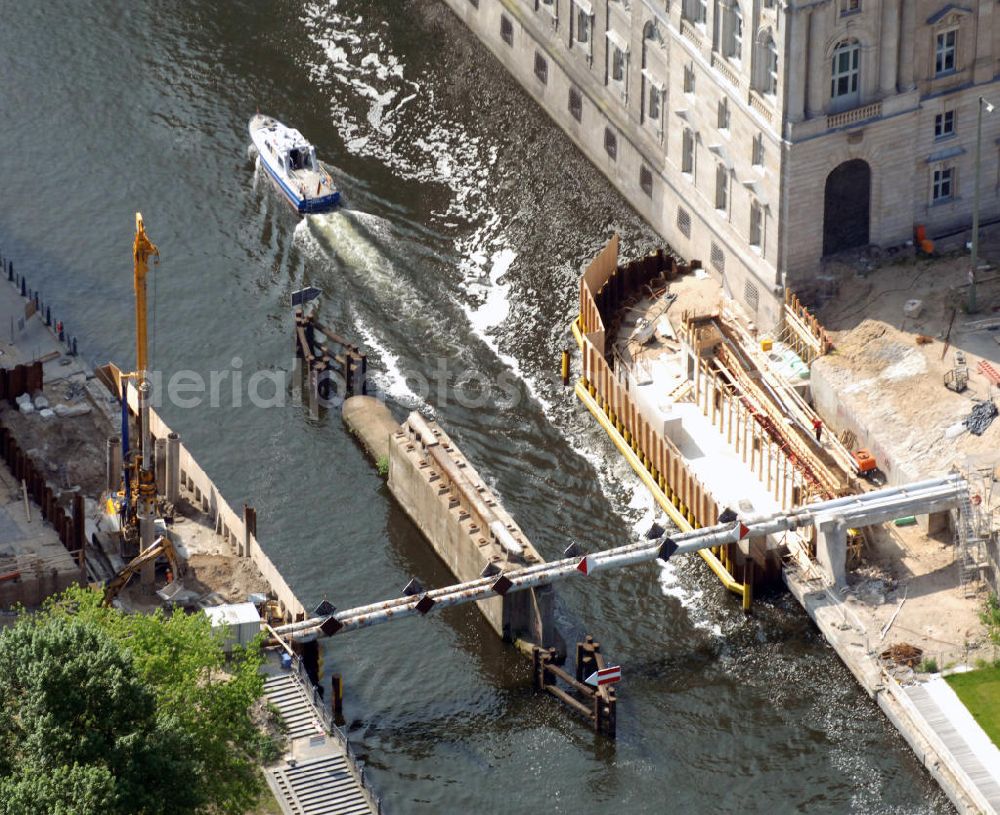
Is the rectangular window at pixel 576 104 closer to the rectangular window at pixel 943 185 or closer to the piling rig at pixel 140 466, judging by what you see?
the rectangular window at pixel 943 185

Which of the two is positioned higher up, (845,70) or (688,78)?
(688,78)

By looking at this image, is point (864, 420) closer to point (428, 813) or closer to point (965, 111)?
point (965, 111)

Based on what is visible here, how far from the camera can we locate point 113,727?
396ft

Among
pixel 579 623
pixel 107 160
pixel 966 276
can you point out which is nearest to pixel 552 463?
pixel 579 623

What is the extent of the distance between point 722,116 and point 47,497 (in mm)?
42800

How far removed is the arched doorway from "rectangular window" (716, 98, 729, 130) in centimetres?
673

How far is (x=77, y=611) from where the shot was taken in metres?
138

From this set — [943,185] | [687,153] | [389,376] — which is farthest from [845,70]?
[389,376]

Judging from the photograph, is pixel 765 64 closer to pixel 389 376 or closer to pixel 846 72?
pixel 846 72

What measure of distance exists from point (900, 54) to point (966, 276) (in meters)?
12.8

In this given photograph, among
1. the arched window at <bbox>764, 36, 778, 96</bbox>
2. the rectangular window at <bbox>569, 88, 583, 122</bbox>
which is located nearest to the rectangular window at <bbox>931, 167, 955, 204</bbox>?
the arched window at <bbox>764, 36, 778, 96</bbox>

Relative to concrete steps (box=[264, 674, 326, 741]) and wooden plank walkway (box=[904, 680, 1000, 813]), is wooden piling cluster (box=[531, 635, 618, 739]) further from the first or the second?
wooden plank walkway (box=[904, 680, 1000, 813])

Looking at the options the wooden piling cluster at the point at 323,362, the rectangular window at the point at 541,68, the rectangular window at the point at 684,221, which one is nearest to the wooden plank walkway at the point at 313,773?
the wooden piling cluster at the point at 323,362

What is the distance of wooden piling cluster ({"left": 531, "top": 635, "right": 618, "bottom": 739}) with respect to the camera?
13825 centimetres
